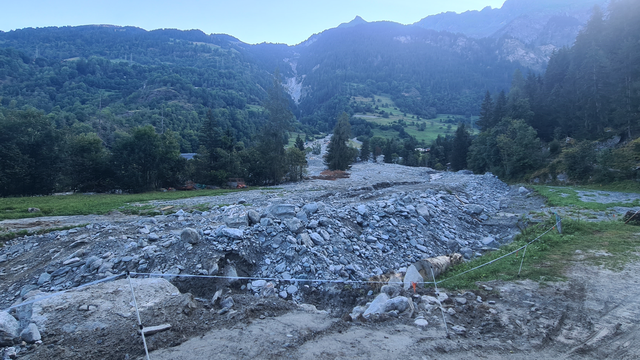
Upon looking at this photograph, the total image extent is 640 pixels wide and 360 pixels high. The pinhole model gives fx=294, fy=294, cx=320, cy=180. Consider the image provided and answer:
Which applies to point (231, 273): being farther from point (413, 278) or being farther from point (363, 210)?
point (363, 210)

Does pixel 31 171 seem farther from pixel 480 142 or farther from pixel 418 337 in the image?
pixel 480 142

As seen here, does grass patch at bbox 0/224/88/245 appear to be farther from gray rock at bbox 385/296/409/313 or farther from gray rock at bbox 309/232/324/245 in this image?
gray rock at bbox 385/296/409/313

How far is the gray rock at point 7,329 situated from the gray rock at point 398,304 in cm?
660

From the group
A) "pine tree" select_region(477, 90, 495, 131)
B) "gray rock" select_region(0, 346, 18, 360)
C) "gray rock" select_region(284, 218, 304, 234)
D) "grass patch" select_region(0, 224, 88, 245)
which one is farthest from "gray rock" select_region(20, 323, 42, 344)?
"pine tree" select_region(477, 90, 495, 131)

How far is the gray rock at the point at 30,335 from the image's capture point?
4.91m

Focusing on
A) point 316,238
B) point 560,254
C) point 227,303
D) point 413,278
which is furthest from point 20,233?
A: point 560,254

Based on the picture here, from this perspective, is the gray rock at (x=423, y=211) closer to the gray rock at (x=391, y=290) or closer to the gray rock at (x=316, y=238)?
the gray rock at (x=316, y=238)

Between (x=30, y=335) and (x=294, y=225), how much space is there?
6.77 m

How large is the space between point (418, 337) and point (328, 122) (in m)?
172

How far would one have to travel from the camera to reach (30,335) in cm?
493

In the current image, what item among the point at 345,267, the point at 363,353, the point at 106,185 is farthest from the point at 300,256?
the point at 106,185

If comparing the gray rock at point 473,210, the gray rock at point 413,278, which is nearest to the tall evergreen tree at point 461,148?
the gray rock at point 473,210

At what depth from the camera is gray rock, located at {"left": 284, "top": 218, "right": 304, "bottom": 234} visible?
10.2m

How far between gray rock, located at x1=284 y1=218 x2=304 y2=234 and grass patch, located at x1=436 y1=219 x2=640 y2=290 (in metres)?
4.80
